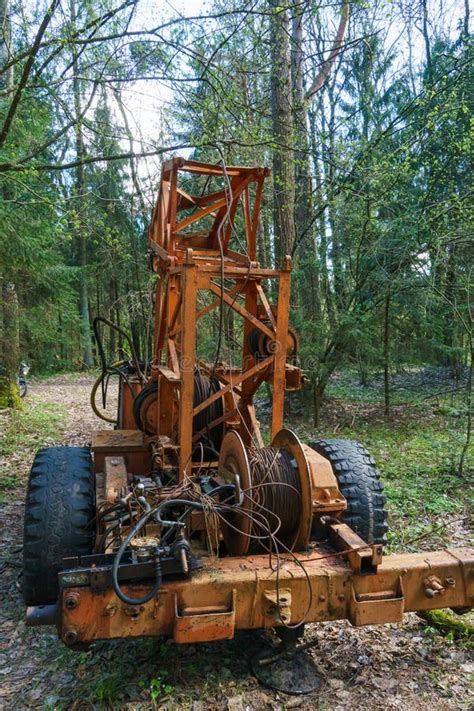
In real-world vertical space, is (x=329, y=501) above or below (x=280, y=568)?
above

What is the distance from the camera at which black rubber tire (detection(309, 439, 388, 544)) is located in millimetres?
3734

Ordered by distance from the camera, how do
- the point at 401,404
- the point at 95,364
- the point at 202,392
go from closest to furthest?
the point at 202,392, the point at 401,404, the point at 95,364

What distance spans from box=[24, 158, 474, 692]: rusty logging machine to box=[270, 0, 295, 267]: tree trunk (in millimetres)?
3113

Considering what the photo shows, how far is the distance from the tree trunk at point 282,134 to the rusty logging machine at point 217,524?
123 inches

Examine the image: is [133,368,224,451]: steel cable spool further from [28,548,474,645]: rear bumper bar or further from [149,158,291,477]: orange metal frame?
[28,548,474,645]: rear bumper bar

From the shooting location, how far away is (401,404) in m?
10.9

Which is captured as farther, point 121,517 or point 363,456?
point 363,456

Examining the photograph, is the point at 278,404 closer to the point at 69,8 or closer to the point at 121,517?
the point at 121,517

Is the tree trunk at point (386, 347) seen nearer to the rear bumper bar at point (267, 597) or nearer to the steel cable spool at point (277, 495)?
the steel cable spool at point (277, 495)

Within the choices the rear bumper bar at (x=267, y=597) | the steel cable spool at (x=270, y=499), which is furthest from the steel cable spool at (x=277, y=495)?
the rear bumper bar at (x=267, y=597)

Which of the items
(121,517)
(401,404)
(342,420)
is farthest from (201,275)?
(401,404)

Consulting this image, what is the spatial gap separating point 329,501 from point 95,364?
919 inches

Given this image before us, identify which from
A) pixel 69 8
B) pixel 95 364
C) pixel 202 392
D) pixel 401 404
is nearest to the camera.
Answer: pixel 202 392

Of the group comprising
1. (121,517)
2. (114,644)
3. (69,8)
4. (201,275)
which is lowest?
(114,644)
